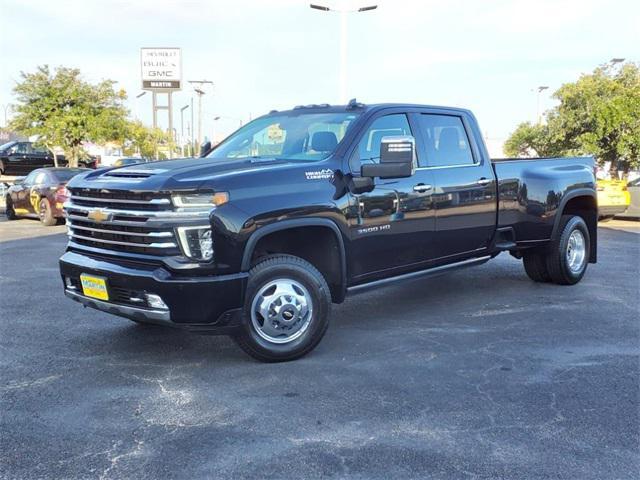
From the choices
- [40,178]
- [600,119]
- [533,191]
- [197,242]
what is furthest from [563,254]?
[600,119]

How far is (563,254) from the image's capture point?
7.18 meters

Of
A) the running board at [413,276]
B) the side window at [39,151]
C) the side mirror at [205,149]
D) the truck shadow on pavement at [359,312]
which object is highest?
the side window at [39,151]

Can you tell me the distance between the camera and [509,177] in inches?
253

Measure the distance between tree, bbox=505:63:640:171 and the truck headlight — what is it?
18408mm

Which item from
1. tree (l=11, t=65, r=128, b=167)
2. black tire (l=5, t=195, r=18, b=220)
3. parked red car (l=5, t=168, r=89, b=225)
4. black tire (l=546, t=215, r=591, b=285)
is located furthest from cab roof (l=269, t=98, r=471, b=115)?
tree (l=11, t=65, r=128, b=167)

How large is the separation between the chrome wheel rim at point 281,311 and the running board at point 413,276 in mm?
581

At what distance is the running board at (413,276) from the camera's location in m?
5.11

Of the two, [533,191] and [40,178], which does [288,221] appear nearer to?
[533,191]

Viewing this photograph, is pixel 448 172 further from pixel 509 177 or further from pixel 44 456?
pixel 44 456

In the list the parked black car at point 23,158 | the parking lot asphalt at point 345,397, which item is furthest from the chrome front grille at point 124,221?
the parked black car at point 23,158

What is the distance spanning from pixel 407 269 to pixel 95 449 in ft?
10.3

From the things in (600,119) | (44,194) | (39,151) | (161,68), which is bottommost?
(44,194)

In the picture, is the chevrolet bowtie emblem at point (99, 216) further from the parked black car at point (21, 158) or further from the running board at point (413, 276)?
the parked black car at point (21, 158)

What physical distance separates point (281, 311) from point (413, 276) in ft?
5.24
